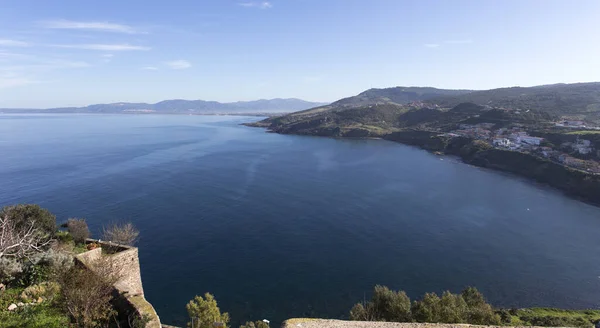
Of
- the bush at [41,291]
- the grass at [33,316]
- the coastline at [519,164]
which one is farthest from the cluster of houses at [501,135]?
the grass at [33,316]

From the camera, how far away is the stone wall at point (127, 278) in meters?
11.7

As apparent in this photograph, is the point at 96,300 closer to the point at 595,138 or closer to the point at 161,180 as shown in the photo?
the point at 161,180

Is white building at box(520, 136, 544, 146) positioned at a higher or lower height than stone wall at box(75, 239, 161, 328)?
lower

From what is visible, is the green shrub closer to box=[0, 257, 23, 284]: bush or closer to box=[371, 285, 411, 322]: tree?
box=[0, 257, 23, 284]: bush

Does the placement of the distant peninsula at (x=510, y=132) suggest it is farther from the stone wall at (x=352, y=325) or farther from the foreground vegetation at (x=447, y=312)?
the stone wall at (x=352, y=325)

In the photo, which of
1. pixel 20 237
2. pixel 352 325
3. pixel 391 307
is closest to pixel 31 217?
pixel 20 237

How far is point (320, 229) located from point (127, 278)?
93.8ft

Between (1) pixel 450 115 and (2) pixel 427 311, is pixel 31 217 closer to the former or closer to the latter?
(2) pixel 427 311

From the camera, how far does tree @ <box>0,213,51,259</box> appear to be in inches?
464

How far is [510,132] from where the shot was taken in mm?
102312

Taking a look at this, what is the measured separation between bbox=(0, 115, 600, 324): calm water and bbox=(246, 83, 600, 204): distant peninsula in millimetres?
7744

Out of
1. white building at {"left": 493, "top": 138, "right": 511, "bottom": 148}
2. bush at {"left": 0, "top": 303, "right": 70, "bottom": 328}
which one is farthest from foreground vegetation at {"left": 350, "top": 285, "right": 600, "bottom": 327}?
white building at {"left": 493, "top": 138, "right": 511, "bottom": 148}

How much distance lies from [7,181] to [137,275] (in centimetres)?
5782

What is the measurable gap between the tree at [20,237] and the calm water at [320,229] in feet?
37.1
